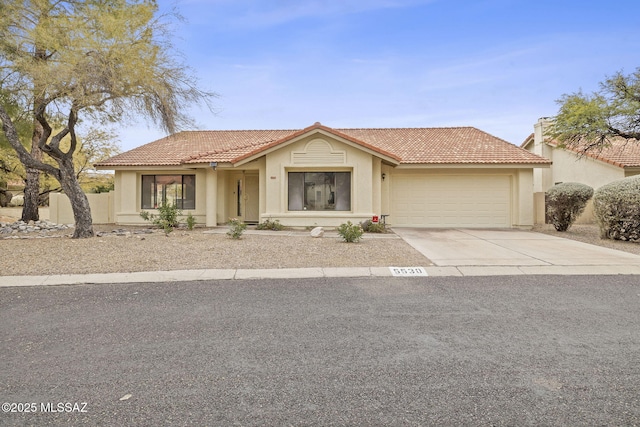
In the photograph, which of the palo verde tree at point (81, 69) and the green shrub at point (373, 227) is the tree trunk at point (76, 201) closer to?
the palo verde tree at point (81, 69)

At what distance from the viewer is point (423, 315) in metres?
5.14

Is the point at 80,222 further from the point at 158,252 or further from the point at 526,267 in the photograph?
the point at 526,267

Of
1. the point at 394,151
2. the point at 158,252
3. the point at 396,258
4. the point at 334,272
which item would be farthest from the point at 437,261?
the point at 394,151

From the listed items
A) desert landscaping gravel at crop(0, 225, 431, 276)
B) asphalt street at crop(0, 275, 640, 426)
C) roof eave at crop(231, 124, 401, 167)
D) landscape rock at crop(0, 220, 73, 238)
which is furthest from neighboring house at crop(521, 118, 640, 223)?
landscape rock at crop(0, 220, 73, 238)

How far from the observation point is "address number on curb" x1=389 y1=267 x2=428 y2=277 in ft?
25.3

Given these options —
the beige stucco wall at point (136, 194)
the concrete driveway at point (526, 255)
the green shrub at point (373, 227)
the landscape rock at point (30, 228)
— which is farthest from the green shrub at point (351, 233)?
the landscape rock at point (30, 228)

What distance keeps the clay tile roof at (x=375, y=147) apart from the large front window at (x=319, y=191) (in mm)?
1696

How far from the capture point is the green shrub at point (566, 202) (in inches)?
581

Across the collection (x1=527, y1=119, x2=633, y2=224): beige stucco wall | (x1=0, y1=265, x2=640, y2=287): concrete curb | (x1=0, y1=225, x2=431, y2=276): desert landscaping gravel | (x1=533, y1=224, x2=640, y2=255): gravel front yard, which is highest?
(x1=527, y1=119, x2=633, y2=224): beige stucco wall

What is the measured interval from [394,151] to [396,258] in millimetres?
10951

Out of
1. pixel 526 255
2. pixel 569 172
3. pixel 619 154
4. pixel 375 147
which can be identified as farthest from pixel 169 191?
pixel 619 154

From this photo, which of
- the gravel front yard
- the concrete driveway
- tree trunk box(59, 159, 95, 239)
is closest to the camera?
the concrete driveway

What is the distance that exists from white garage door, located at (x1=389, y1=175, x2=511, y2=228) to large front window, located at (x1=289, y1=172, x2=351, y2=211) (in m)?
3.01

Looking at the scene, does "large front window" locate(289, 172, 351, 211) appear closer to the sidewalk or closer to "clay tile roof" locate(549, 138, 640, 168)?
the sidewalk
